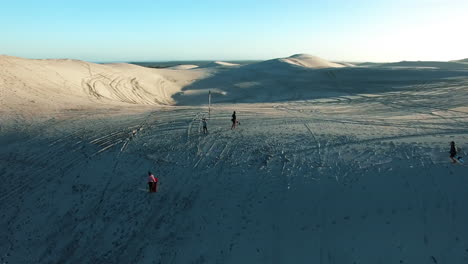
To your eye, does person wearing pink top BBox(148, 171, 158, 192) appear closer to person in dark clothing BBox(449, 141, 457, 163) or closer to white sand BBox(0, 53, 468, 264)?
white sand BBox(0, 53, 468, 264)

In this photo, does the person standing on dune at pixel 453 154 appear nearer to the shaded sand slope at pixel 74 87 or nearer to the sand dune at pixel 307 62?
the shaded sand slope at pixel 74 87

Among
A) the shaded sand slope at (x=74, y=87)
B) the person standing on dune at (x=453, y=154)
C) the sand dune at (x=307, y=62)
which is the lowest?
the person standing on dune at (x=453, y=154)

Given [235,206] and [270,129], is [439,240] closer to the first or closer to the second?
[235,206]

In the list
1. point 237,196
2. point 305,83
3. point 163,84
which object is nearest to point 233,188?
point 237,196

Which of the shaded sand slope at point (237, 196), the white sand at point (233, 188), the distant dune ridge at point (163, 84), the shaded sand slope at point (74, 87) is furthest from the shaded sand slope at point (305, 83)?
the shaded sand slope at point (237, 196)

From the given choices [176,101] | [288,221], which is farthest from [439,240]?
[176,101]

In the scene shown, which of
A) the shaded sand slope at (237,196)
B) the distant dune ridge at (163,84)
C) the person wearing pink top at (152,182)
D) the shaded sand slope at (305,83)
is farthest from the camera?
the shaded sand slope at (305,83)

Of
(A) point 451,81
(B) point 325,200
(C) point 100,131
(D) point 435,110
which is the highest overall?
(A) point 451,81

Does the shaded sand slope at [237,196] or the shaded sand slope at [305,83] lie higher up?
the shaded sand slope at [305,83]
